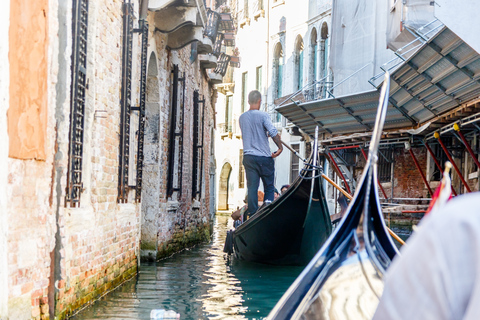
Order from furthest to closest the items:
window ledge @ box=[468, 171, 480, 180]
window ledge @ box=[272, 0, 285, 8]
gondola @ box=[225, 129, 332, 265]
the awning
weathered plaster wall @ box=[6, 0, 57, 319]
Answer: window ledge @ box=[272, 0, 285, 8], window ledge @ box=[468, 171, 480, 180], the awning, gondola @ box=[225, 129, 332, 265], weathered plaster wall @ box=[6, 0, 57, 319]

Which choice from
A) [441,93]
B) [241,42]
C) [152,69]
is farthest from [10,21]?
[241,42]

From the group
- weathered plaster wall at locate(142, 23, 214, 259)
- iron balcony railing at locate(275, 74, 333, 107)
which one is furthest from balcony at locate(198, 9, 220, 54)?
iron balcony railing at locate(275, 74, 333, 107)

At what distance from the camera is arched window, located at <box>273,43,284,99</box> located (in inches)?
928

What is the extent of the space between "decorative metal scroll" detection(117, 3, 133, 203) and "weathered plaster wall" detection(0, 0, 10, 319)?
2.84 meters

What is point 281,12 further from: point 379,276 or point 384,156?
point 379,276

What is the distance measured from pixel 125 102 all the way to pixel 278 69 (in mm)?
17465

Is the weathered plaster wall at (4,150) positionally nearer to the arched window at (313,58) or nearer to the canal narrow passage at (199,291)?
the canal narrow passage at (199,291)

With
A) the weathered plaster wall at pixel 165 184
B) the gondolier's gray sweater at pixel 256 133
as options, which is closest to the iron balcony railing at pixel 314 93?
the weathered plaster wall at pixel 165 184

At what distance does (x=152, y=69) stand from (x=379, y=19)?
9329 mm

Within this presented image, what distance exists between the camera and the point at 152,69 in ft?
28.7

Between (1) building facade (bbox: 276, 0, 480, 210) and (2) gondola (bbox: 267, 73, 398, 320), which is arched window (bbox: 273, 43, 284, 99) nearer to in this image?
(1) building facade (bbox: 276, 0, 480, 210)

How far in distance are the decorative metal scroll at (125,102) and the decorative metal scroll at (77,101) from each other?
138cm

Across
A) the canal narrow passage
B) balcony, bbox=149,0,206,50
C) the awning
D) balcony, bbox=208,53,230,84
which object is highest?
balcony, bbox=208,53,230,84

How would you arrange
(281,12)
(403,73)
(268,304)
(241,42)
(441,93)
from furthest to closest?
(241,42) < (281,12) < (403,73) < (441,93) < (268,304)
